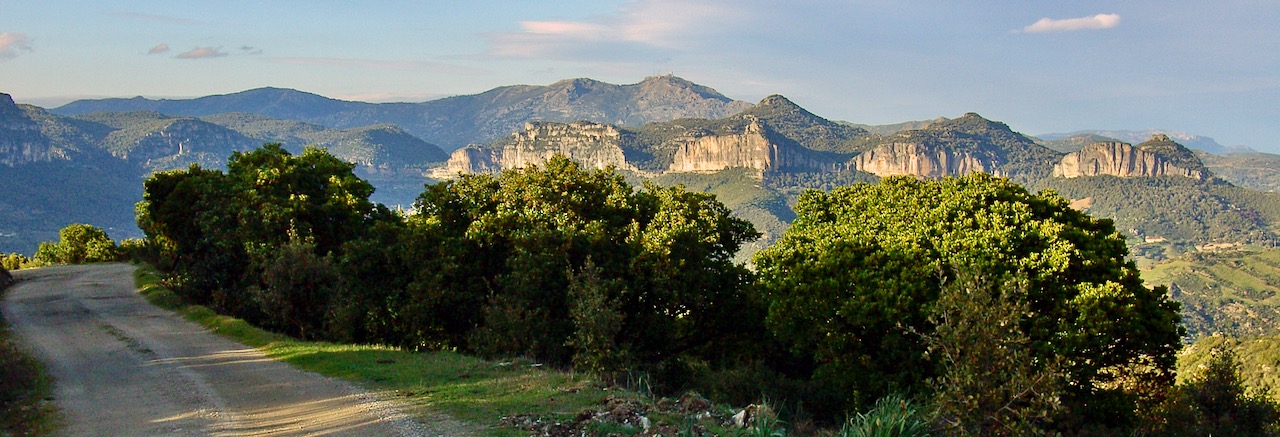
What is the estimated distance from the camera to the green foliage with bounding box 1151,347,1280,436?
808 inches

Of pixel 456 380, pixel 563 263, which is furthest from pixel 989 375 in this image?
pixel 563 263

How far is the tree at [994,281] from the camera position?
725 inches

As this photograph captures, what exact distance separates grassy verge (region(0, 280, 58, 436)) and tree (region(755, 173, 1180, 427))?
14.8m

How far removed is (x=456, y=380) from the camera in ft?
54.3

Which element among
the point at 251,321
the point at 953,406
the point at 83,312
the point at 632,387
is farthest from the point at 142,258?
the point at 953,406

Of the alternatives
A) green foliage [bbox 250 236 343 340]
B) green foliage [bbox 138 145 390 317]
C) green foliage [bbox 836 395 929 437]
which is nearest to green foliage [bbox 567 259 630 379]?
green foliage [bbox 836 395 929 437]

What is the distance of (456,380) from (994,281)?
1134 centimetres

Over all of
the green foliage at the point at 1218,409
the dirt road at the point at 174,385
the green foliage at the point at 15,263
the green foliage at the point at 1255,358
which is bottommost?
the green foliage at the point at 1255,358

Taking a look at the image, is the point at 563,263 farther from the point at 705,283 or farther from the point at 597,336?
the point at 597,336

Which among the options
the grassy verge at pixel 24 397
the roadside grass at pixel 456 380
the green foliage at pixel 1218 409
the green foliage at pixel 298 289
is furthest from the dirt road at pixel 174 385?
the green foliage at pixel 1218 409

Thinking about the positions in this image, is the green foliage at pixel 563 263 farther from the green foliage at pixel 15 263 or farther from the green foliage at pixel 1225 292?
the green foliage at pixel 1225 292

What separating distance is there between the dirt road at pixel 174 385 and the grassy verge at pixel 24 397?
0.30 metres

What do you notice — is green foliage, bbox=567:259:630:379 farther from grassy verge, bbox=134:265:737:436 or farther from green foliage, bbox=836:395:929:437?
green foliage, bbox=836:395:929:437

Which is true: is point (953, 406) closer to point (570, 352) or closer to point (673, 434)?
point (673, 434)
